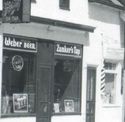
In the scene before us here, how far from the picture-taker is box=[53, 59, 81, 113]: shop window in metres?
23.9

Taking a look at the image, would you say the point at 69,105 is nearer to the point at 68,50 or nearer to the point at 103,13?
the point at 68,50

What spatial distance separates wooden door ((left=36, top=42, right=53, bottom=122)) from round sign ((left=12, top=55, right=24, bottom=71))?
946mm

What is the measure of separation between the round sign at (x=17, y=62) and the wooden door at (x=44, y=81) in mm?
946

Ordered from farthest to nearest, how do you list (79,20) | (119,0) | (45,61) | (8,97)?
(119,0) < (79,20) < (45,61) < (8,97)

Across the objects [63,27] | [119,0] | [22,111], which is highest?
[119,0]

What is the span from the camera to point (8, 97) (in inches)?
843

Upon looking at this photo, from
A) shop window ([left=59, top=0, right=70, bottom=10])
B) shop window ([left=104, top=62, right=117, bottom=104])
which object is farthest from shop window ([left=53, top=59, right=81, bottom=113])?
shop window ([left=104, top=62, right=117, bottom=104])

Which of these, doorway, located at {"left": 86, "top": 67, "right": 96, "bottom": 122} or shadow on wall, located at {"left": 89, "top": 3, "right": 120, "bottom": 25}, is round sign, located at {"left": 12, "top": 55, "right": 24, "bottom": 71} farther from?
shadow on wall, located at {"left": 89, "top": 3, "right": 120, "bottom": 25}

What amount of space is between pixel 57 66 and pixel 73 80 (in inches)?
53.3

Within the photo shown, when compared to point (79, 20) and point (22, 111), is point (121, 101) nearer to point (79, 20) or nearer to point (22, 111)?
point (79, 20)

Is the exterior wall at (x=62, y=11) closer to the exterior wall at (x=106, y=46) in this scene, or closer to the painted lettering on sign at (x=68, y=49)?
the exterior wall at (x=106, y=46)

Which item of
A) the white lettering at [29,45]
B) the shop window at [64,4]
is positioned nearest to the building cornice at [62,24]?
the shop window at [64,4]

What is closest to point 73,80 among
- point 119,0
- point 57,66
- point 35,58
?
point 57,66

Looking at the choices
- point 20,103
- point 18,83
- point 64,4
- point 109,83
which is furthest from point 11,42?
point 109,83
